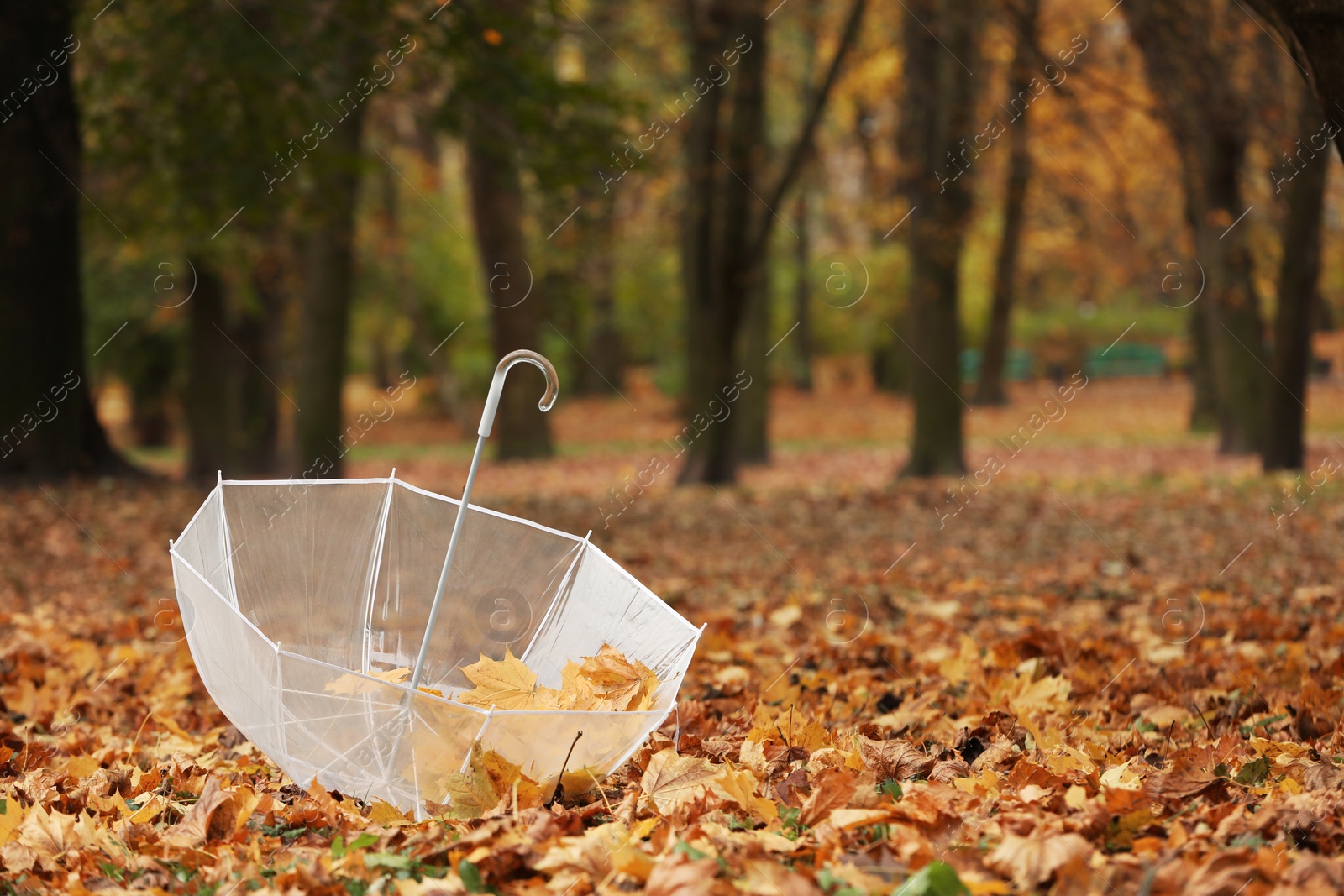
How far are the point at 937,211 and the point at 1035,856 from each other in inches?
417

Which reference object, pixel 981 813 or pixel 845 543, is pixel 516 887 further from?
pixel 845 543

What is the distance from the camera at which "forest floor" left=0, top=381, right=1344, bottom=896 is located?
7.59 feet

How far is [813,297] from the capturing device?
106ft

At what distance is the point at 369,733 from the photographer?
105 inches

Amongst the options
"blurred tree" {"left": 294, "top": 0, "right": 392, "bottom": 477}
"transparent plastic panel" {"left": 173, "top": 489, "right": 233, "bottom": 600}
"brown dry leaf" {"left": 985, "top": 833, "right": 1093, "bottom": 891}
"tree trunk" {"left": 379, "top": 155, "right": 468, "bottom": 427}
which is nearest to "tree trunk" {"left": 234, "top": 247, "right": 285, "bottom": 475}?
"tree trunk" {"left": 379, "top": 155, "right": 468, "bottom": 427}

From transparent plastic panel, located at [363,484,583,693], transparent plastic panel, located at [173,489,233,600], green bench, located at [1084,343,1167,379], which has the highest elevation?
green bench, located at [1084,343,1167,379]

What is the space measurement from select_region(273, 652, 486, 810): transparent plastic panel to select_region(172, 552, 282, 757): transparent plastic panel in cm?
6

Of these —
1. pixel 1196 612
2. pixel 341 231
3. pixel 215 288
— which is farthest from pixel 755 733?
pixel 215 288

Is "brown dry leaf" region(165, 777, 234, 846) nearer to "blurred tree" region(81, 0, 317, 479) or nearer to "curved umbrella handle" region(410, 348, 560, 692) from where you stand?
"curved umbrella handle" region(410, 348, 560, 692)

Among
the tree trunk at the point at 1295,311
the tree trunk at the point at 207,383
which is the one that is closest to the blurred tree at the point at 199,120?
the tree trunk at the point at 207,383

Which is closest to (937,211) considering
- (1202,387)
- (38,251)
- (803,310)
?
(38,251)

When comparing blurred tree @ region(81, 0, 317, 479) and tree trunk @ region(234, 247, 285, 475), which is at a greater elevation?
blurred tree @ region(81, 0, 317, 479)

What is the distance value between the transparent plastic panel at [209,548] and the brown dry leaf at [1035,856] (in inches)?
76.4

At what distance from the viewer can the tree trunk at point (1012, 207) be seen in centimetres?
1238
